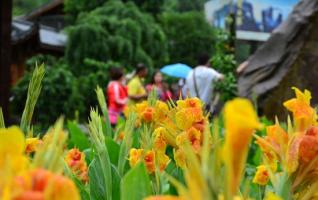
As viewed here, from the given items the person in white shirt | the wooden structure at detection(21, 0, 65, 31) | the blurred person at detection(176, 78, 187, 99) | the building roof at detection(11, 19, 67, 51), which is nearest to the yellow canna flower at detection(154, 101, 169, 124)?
the blurred person at detection(176, 78, 187, 99)

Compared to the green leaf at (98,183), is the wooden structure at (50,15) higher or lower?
lower

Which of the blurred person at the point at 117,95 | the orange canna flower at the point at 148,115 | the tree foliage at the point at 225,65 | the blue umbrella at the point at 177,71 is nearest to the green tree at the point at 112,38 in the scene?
the blue umbrella at the point at 177,71

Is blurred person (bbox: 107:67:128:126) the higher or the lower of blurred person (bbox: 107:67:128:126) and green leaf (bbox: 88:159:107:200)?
the lower

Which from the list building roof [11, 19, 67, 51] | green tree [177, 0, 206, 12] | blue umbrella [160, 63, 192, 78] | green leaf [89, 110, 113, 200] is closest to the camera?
green leaf [89, 110, 113, 200]

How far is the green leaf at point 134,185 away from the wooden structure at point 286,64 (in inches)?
128

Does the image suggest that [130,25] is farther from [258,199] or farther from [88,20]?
[258,199]

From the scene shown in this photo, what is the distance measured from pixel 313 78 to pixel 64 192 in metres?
3.71

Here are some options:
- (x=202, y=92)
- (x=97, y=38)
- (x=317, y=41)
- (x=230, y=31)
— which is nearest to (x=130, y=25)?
(x=97, y=38)

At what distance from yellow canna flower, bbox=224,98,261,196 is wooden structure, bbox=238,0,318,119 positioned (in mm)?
3454

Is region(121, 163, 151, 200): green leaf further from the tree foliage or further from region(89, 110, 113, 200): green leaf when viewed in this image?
the tree foliage

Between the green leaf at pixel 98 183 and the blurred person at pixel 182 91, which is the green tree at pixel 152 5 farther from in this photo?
the green leaf at pixel 98 183

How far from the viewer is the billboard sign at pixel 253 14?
29.6 feet

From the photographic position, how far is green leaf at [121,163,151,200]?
1.94 ft

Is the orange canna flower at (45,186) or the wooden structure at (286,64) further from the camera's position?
the wooden structure at (286,64)
